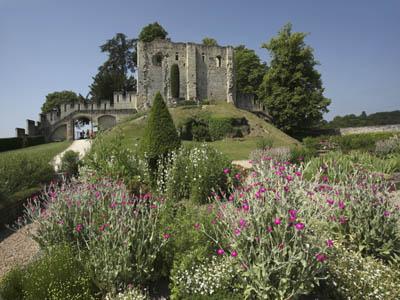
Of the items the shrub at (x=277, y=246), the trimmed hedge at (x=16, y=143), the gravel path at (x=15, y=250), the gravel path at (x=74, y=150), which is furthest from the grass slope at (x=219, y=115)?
the shrub at (x=277, y=246)

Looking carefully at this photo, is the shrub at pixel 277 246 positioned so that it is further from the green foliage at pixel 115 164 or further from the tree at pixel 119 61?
the tree at pixel 119 61

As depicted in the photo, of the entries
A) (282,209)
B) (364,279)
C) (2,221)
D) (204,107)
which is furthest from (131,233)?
(204,107)

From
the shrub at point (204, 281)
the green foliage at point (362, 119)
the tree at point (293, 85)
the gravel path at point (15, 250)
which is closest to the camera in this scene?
the shrub at point (204, 281)

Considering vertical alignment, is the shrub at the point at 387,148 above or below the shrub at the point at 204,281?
above

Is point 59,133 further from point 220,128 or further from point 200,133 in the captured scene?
point 220,128

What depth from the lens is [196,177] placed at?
6.42 metres

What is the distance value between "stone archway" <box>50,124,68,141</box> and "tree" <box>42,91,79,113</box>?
1161cm

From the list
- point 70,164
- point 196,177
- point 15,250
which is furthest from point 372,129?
point 15,250

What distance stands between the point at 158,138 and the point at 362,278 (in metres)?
6.03

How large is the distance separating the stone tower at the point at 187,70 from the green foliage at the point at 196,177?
1040 inches

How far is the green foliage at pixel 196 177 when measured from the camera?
6.24 meters

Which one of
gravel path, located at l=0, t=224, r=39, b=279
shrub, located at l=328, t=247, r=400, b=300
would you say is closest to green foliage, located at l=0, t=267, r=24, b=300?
gravel path, located at l=0, t=224, r=39, b=279

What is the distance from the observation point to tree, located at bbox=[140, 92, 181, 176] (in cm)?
763

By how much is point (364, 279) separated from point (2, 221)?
253 inches
